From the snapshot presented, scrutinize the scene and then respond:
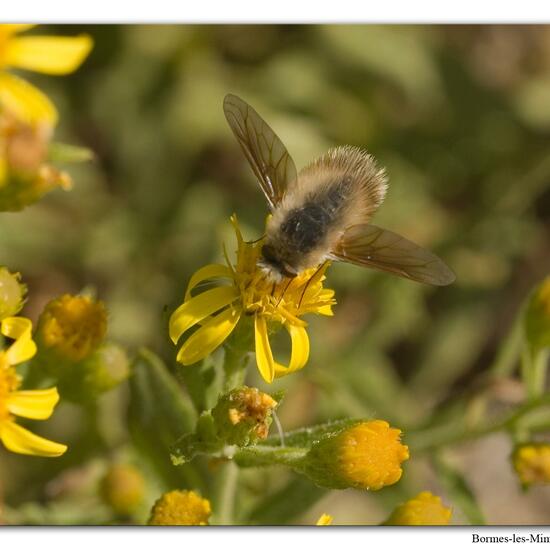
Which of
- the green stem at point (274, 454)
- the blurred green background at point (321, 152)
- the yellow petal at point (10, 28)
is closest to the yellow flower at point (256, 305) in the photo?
the green stem at point (274, 454)

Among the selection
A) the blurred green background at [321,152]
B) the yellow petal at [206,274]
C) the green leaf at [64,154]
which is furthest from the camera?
the blurred green background at [321,152]

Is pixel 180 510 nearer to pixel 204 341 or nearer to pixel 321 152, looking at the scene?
pixel 204 341

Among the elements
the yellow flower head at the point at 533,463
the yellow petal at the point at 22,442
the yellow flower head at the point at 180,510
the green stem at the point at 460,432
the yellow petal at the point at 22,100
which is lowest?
the green stem at the point at 460,432

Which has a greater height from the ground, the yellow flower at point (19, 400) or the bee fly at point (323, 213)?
the bee fly at point (323, 213)

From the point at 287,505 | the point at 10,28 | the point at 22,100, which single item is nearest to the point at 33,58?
the point at 10,28

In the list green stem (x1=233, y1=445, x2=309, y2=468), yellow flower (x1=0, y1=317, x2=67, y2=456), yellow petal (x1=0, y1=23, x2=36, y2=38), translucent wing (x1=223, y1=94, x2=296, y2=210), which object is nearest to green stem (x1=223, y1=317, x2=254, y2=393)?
green stem (x1=233, y1=445, x2=309, y2=468)

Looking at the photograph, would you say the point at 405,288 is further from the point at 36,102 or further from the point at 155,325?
the point at 36,102

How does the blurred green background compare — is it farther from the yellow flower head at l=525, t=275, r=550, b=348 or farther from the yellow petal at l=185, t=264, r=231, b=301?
the yellow petal at l=185, t=264, r=231, b=301

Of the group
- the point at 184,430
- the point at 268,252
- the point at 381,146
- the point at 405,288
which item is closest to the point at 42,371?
the point at 184,430

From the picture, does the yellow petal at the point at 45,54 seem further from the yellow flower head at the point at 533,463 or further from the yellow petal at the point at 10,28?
the yellow flower head at the point at 533,463
